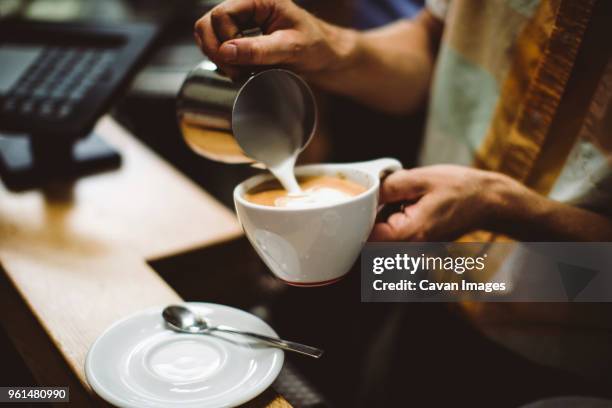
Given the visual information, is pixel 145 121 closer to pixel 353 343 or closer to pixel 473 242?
pixel 353 343

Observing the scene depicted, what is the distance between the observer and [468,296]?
3.38 feet

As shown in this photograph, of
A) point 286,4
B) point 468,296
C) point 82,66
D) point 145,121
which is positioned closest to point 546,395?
point 468,296

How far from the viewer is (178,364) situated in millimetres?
646

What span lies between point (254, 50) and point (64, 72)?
65 centimetres

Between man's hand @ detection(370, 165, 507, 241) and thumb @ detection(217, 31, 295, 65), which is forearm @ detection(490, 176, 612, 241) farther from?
thumb @ detection(217, 31, 295, 65)

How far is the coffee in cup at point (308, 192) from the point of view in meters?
0.71

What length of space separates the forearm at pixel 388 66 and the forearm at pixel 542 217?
0.35 metres

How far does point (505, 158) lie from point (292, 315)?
1.14 m

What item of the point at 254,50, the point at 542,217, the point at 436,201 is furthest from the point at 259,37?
the point at 542,217

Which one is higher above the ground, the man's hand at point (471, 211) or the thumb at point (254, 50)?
the thumb at point (254, 50)

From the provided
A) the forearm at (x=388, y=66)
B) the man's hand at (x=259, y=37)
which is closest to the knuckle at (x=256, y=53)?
the man's hand at (x=259, y=37)

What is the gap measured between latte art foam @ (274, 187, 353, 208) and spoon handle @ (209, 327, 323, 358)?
157 mm

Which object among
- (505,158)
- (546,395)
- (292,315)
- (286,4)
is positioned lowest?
(292,315)

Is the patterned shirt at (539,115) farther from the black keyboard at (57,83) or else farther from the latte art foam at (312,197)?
the black keyboard at (57,83)
